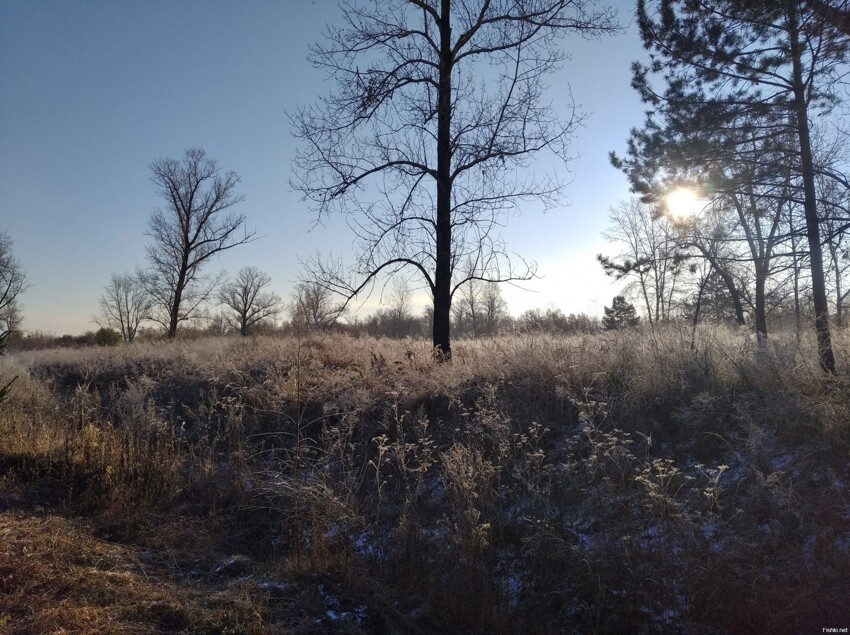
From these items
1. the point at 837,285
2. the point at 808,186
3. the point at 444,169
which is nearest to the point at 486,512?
the point at 808,186

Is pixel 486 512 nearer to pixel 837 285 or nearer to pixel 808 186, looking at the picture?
pixel 808 186

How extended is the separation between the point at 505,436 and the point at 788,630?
2550mm

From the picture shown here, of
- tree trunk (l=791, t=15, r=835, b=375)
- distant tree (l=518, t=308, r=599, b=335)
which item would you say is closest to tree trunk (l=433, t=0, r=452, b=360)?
distant tree (l=518, t=308, r=599, b=335)

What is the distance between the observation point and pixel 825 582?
11.0 feet

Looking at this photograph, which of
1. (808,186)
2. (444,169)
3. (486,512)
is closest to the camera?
(486,512)

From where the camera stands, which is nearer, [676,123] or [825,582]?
[825,582]

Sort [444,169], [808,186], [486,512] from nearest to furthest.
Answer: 1. [486,512]
2. [808,186]
3. [444,169]

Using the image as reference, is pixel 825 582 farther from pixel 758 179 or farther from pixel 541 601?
pixel 758 179

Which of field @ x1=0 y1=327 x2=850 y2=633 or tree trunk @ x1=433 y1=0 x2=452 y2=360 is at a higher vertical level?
tree trunk @ x1=433 y1=0 x2=452 y2=360

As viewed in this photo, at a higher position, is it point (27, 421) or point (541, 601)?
point (27, 421)

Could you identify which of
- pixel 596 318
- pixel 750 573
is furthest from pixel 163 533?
pixel 596 318

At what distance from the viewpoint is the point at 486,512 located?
14.8 ft

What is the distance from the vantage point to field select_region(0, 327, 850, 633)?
3432 mm

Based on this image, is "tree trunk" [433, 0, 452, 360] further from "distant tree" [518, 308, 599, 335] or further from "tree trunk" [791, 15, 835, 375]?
"tree trunk" [791, 15, 835, 375]
